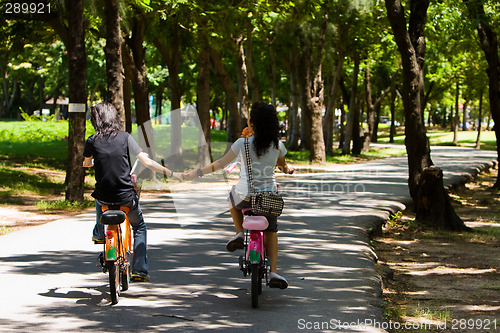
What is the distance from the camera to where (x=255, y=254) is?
6.41 metres

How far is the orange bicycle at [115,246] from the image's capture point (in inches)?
247

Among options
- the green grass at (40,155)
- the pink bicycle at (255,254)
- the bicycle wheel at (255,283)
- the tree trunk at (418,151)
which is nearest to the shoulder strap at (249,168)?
the pink bicycle at (255,254)

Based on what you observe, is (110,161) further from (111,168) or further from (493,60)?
(493,60)

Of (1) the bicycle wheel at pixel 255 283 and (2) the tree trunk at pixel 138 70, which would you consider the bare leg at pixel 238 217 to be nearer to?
(1) the bicycle wheel at pixel 255 283

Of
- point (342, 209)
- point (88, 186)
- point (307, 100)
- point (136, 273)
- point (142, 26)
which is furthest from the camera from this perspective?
point (307, 100)

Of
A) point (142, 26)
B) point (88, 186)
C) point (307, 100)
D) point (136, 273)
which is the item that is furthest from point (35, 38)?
point (136, 273)

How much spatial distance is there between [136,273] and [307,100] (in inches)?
904

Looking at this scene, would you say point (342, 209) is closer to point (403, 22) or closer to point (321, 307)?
point (403, 22)

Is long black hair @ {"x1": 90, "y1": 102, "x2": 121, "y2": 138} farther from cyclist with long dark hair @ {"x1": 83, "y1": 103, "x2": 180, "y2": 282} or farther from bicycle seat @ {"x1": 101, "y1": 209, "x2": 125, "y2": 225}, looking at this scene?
bicycle seat @ {"x1": 101, "y1": 209, "x2": 125, "y2": 225}

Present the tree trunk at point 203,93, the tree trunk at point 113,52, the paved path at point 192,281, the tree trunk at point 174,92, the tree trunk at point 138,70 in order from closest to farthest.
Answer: the paved path at point 192,281 < the tree trunk at point 113,52 < the tree trunk at point 138,70 < the tree trunk at point 203,93 < the tree trunk at point 174,92

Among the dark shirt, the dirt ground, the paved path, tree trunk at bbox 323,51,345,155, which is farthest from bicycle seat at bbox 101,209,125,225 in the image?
tree trunk at bbox 323,51,345,155

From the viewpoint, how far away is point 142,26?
68.9 ft

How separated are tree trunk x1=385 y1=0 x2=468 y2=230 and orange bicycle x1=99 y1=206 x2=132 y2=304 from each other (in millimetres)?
7737

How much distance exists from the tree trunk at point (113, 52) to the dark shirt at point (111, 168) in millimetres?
8535
